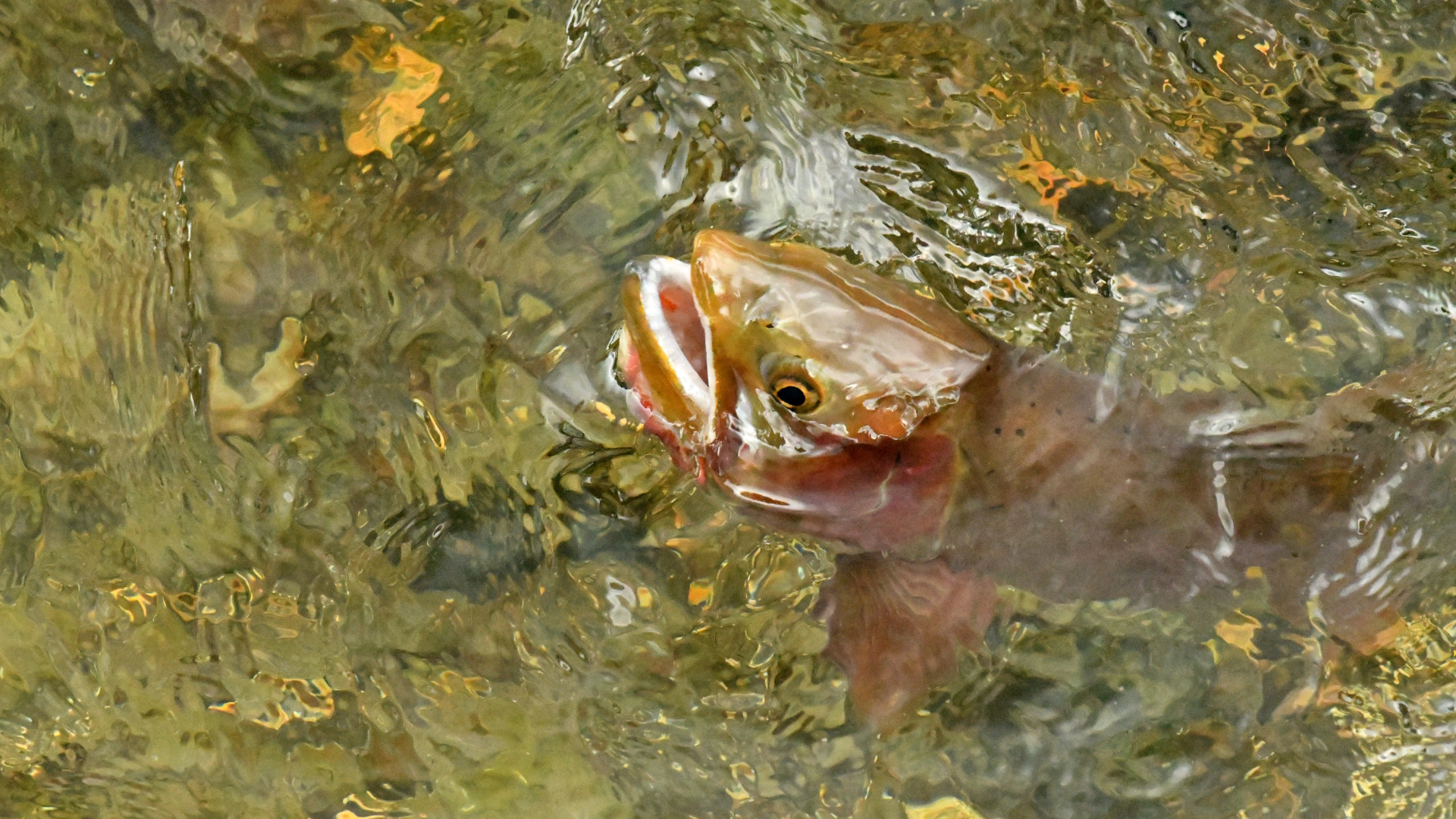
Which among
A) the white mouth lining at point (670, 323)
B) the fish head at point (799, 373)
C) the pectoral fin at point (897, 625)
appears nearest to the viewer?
the fish head at point (799, 373)

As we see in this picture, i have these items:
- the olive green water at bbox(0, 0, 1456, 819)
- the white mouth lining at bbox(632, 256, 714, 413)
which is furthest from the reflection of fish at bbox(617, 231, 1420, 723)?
the olive green water at bbox(0, 0, 1456, 819)

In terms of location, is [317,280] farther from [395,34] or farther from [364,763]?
[364,763]

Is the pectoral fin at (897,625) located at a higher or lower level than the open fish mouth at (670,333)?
lower

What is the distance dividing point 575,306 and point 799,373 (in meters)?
0.65

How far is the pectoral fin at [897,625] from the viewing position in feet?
→ 7.70

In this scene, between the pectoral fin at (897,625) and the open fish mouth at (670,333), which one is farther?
the pectoral fin at (897,625)

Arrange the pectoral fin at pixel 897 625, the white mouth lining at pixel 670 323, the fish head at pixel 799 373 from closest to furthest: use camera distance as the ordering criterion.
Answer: the fish head at pixel 799 373 < the white mouth lining at pixel 670 323 < the pectoral fin at pixel 897 625

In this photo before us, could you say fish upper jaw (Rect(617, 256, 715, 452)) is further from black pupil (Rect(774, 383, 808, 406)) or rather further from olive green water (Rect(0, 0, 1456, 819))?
olive green water (Rect(0, 0, 1456, 819))

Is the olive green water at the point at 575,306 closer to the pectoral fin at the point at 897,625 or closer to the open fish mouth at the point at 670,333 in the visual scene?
the pectoral fin at the point at 897,625

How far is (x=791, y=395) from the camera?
2033 mm

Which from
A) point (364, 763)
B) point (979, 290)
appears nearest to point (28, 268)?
point (364, 763)

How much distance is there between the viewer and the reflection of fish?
2.01m

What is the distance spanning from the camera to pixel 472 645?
2.51m

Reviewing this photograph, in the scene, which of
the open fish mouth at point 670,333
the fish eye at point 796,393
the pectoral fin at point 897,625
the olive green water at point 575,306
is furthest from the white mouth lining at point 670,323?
the pectoral fin at point 897,625
